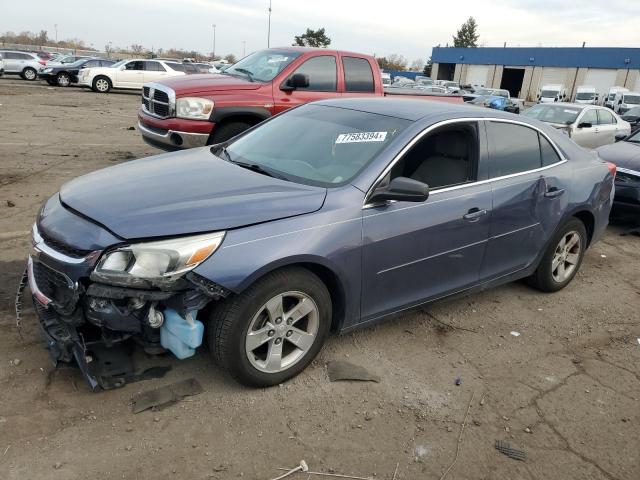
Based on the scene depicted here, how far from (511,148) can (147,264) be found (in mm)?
2958

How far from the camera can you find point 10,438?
8.80 feet

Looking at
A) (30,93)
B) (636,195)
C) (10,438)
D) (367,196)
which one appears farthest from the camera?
(30,93)

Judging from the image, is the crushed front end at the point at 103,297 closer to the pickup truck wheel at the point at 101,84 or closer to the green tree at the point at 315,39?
the pickup truck wheel at the point at 101,84

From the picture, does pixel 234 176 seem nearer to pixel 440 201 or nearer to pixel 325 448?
pixel 440 201

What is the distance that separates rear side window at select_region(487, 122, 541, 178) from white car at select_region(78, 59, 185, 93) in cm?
2408

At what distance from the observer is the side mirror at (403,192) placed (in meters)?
3.27

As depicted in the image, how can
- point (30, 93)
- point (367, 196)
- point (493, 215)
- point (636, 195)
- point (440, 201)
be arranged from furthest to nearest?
point (30, 93)
point (636, 195)
point (493, 215)
point (440, 201)
point (367, 196)

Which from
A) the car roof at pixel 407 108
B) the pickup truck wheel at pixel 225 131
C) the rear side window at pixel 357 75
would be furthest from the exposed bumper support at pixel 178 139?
the car roof at pixel 407 108

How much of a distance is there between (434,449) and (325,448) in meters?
0.58

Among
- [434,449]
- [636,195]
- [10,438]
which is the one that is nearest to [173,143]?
[10,438]

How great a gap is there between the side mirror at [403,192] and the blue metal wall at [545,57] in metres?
58.4

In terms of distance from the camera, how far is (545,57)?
5988 centimetres

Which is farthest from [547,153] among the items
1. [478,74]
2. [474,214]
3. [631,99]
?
[478,74]

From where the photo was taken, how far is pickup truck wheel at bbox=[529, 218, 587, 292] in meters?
4.77
